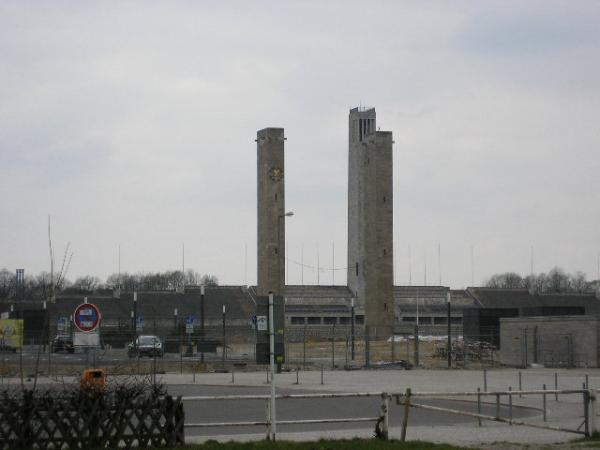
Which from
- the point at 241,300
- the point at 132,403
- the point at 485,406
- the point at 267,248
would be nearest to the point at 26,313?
the point at 267,248

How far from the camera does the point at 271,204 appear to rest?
85188 millimetres

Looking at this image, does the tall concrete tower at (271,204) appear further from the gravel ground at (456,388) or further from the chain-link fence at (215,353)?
the gravel ground at (456,388)

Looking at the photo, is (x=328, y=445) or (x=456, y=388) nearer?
(x=328, y=445)

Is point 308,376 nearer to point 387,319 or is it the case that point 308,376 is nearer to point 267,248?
point 267,248

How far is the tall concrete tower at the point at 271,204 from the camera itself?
8425 cm

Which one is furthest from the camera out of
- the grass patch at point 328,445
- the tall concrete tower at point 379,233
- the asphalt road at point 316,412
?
the tall concrete tower at point 379,233

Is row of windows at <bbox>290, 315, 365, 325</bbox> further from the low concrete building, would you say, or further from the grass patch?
the grass patch

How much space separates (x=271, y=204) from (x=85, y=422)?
70275mm

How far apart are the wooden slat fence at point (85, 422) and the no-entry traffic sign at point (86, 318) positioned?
243 inches

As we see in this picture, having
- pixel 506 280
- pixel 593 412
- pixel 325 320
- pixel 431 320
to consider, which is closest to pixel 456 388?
pixel 593 412

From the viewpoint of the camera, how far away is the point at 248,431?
784 inches

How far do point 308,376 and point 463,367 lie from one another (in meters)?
12.2

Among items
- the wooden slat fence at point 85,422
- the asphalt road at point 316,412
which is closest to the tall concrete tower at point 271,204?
the asphalt road at point 316,412

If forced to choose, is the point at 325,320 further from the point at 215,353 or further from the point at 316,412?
the point at 316,412
